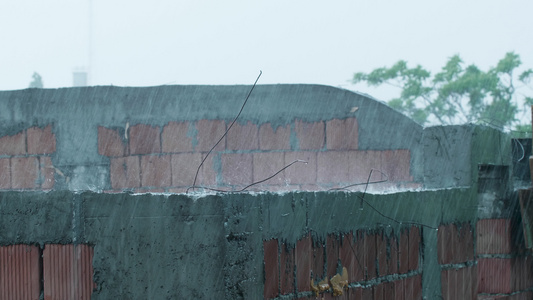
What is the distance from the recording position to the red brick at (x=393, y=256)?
4.53 m

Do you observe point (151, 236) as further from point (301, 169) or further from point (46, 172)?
point (46, 172)

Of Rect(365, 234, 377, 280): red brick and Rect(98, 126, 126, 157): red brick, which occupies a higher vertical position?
Rect(98, 126, 126, 157): red brick

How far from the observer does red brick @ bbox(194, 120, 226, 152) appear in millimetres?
7273

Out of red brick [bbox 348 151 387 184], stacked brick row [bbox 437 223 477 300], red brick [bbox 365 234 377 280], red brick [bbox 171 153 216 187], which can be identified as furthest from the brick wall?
red brick [bbox 348 151 387 184]

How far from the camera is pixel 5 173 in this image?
7223 mm

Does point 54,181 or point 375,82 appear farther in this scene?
point 375,82

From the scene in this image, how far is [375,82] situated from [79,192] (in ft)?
101

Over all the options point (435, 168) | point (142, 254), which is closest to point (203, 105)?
point (435, 168)

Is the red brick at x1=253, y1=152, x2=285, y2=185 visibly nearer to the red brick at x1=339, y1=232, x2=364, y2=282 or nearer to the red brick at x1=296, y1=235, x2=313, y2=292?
the red brick at x1=339, y1=232, x2=364, y2=282

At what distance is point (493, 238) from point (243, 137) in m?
2.61

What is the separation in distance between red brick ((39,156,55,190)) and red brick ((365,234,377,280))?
3988 millimetres

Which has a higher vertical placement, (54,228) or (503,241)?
(54,228)

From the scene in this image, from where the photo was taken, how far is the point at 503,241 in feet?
22.0

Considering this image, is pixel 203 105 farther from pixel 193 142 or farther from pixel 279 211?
pixel 279 211
